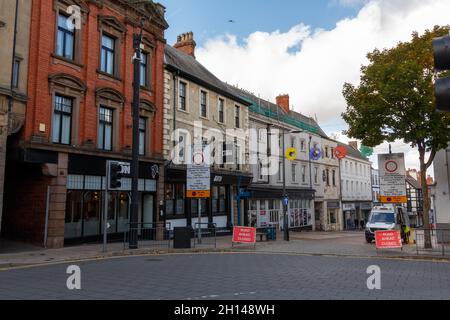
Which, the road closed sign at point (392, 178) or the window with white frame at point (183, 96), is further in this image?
the window with white frame at point (183, 96)

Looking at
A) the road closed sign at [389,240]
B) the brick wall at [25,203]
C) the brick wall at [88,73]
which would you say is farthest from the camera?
the brick wall at [25,203]

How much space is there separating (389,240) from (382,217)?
9.38 m

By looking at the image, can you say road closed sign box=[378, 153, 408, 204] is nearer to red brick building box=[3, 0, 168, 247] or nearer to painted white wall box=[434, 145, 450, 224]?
painted white wall box=[434, 145, 450, 224]

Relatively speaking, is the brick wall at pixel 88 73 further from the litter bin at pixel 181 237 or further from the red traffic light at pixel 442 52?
the red traffic light at pixel 442 52

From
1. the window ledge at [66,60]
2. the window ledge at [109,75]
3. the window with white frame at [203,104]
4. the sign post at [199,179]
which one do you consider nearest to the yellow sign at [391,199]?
the sign post at [199,179]

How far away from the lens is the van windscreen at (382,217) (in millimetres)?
25775

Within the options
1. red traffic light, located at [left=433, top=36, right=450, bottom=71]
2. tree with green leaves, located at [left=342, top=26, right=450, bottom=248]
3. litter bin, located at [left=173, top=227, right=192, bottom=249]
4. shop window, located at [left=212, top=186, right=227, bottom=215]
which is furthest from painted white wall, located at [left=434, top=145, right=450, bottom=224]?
red traffic light, located at [left=433, top=36, right=450, bottom=71]

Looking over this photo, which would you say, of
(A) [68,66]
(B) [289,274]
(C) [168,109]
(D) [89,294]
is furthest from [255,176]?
(D) [89,294]

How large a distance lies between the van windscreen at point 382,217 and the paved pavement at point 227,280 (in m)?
11.6

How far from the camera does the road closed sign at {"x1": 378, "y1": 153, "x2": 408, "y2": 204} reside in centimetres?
1834

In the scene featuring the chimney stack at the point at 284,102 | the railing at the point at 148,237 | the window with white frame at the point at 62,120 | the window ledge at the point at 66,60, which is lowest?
the railing at the point at 148,237

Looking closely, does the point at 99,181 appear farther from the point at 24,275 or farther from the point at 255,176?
the point at 255,176

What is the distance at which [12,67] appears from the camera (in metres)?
16.4

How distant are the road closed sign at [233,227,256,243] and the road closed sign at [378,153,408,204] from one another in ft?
19.9
